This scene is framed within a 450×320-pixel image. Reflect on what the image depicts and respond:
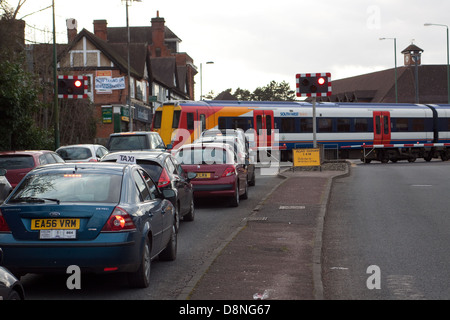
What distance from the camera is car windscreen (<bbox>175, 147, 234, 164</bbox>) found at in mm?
17734

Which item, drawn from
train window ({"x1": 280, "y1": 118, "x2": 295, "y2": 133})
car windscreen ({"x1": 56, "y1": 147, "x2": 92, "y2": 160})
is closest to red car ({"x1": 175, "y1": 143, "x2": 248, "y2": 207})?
car windscreen ({"x1": 56, "y1": 147, "x2": 92, "y2": 160})

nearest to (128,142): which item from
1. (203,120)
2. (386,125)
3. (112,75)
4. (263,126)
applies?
(203,120)

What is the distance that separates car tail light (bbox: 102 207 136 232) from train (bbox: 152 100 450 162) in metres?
30.3

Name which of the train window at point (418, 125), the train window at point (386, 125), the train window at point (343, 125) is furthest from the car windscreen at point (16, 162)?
the train window at point (418, 125)

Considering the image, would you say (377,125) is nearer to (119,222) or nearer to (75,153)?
(75,153)

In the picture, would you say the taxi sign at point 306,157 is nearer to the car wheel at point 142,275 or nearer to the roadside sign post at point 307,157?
the roadside sign post at point 307,157

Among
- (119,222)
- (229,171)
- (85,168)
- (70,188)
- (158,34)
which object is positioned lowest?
(119,222)

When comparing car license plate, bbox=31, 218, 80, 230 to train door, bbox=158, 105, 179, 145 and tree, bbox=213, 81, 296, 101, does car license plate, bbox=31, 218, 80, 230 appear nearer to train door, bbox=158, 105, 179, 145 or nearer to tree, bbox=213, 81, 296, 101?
train door, bbox=158, 105, 179, 145

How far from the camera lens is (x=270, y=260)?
9734 mm

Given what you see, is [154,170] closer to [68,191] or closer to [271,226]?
[271,226]

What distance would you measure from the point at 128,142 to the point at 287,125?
19333 mm

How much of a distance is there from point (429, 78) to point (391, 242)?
317ft
